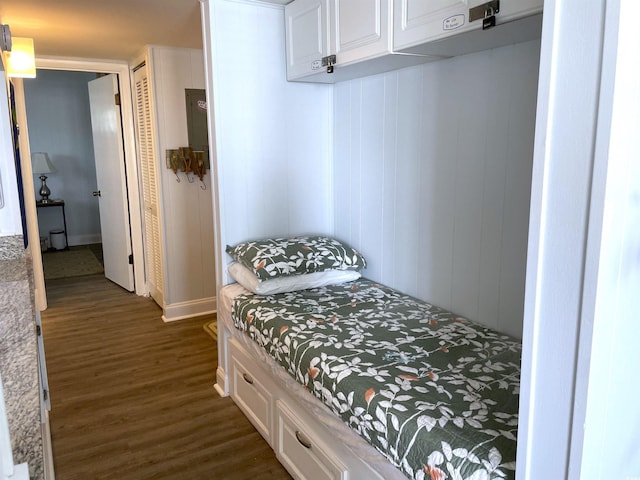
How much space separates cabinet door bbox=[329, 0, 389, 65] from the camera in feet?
6.23

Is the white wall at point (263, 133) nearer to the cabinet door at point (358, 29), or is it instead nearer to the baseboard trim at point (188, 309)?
the cabinet door at point (358, 29)

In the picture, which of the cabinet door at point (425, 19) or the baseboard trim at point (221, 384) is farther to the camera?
the baseboard trim at point (221, 384)

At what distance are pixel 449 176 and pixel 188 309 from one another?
2.69m

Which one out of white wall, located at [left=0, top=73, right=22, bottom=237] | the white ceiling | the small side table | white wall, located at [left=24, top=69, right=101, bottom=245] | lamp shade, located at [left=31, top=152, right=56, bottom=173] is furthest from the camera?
white wall, located at [left=24, top=69, right=101, bottom=245]

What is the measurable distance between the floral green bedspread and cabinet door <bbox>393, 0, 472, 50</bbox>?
108 centimetres

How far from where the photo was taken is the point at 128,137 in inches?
173

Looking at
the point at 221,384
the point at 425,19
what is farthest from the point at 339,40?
the point at 221,384

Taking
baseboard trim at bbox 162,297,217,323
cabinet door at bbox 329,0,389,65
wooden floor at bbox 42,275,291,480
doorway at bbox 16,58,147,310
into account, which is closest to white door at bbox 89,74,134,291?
doorway at bbox 16,58,147,310

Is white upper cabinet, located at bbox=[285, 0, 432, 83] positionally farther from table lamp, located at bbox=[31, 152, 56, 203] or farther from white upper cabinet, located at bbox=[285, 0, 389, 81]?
table lamp, located at bbox=[31, 152, 56, 203]

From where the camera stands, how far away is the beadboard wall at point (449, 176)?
5.95 feet

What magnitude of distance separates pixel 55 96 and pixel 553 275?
7225 mm

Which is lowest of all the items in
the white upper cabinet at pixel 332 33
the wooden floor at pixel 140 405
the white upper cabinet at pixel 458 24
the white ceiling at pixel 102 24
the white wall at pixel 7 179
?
the wooden floor at pixel 140 405

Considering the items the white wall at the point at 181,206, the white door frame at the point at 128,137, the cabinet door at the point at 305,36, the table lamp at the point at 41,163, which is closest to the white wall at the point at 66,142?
the table lamp at the point at 41,163

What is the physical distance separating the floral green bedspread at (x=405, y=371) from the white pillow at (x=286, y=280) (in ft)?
0.14
